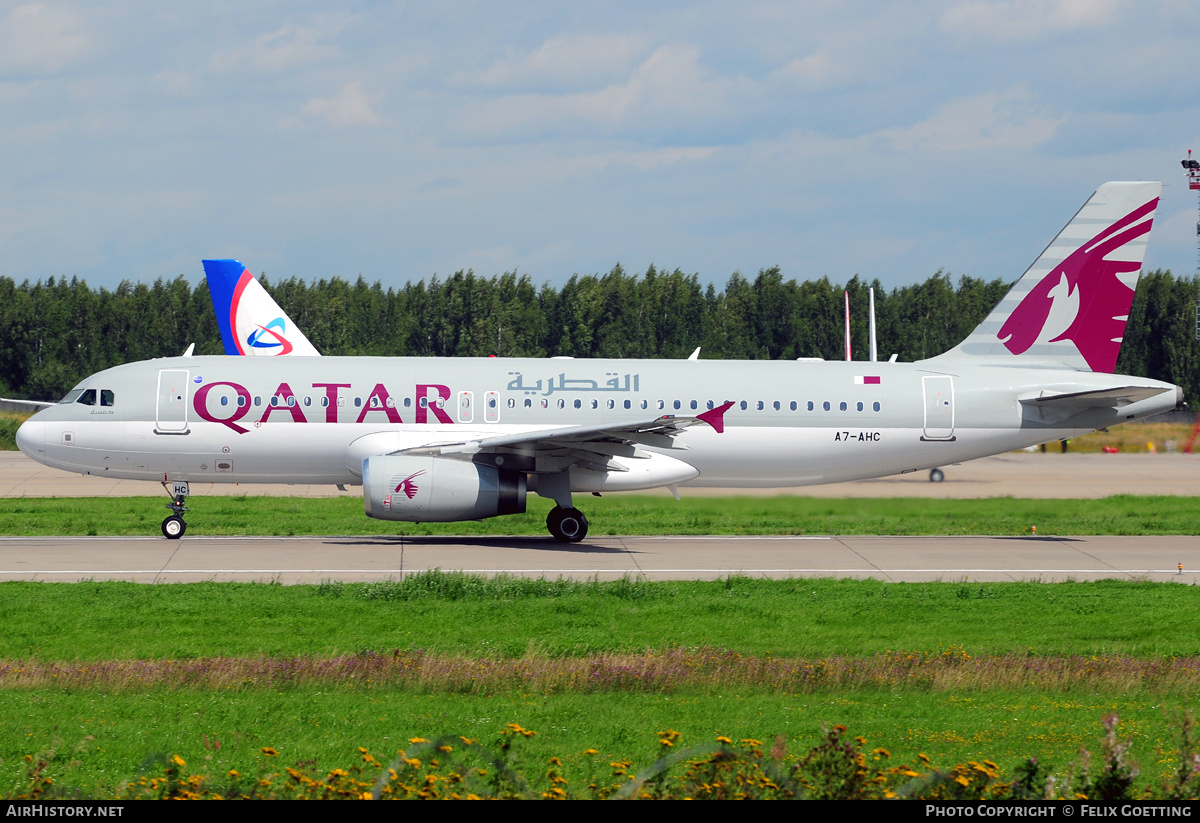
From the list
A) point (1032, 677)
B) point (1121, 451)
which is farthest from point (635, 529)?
point (1121, 451)

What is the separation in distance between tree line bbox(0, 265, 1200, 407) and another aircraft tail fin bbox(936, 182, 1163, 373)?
52.6 metres

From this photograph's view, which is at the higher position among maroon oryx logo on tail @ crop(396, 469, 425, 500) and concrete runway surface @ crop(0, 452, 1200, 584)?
maroon oryx logo on tail @ crop(396, 469, 425, 500)

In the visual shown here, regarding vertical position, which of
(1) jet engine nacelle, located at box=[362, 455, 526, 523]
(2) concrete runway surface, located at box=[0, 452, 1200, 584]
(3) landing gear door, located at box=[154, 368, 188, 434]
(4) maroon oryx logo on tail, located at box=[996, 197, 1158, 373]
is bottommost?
(2) concrete runway surface, located at box=[0, 452, 1200, 584]

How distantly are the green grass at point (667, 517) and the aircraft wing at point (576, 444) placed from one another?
2.00 meters

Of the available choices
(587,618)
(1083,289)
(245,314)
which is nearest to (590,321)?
(245,314)

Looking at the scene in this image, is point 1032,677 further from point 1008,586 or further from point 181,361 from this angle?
point 181,361

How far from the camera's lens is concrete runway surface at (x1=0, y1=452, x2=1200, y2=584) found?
22.0 meters

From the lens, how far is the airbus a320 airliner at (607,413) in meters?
25.9

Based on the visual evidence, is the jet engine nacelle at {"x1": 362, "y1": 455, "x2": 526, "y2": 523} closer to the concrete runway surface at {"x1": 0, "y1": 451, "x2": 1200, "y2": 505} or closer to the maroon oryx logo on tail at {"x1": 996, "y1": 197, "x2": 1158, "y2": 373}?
the concrete runway surface at {"x1": 0, "y1": 451, "x2": 1200, "y2": 505}

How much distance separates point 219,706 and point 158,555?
40.3 feet

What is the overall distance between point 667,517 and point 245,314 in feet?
56.0

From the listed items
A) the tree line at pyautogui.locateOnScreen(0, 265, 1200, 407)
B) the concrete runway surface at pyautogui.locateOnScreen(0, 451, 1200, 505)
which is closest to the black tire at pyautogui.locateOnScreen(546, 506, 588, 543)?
the concrete runway surface at pyautogui.locateOnScreen(0, 451, 1200, 505)

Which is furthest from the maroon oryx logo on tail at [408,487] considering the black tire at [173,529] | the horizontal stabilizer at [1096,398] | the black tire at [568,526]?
the horizontal stabilizer at [1096,398]

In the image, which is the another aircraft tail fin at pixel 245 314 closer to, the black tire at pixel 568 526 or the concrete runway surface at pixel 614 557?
the concrete runway surface at pixel 614 557
